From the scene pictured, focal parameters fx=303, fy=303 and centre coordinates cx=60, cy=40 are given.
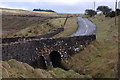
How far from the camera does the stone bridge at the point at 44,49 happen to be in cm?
2755

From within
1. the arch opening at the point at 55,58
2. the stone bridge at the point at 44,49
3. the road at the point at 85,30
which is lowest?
the arch opening at the point at 55,58

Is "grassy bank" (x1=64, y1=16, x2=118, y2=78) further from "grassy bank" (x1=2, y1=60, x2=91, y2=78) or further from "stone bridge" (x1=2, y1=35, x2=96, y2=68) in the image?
"grassy bank" (x1=2, y1=60, x2=91, y2=78)

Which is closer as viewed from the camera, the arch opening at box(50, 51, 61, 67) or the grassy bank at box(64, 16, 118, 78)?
the grassy bank at box(64, 16, 118, 78)

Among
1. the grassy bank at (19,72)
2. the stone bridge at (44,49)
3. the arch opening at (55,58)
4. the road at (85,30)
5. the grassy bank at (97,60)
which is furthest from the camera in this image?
the road at (85,30)

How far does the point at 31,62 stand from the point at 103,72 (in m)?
7.45

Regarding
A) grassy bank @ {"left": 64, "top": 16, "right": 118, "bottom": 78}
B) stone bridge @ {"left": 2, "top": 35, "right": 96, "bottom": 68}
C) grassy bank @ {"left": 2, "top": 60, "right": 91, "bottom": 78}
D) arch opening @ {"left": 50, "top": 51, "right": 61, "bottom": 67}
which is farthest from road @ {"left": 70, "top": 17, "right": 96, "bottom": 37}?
grassy bank @ {"left": 2, "top": 60, "right": 91, "bottom": 78}

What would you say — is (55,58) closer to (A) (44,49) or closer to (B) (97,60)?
(A) (44,49)

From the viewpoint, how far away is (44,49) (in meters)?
33.8

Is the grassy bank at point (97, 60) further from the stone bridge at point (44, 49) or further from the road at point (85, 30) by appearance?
the road at point (85, 30)

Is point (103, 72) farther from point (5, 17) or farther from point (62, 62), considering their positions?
point (5, 17)

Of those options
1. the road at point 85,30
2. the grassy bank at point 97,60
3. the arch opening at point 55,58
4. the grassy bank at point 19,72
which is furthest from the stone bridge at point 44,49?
the road at point 85,30

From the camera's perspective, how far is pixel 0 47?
83.1 feet

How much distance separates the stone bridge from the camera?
27547mm

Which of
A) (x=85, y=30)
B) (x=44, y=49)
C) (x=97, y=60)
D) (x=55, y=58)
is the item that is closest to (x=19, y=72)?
(x=44, y=49)
